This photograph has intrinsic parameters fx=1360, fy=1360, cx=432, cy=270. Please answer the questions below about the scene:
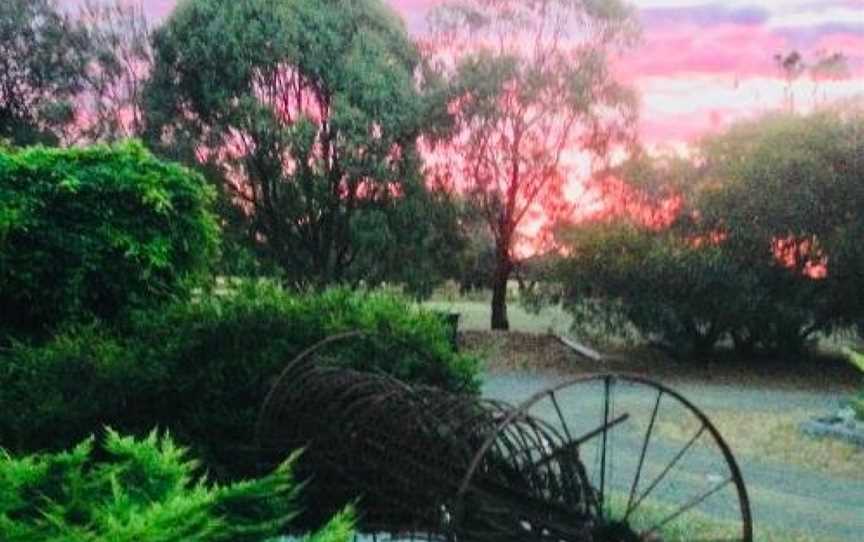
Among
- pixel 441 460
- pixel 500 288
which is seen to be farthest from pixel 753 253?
pixel 441 460

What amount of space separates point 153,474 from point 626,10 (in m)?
33.9

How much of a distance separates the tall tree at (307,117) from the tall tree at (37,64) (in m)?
6.43

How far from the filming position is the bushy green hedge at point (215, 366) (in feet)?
35.1

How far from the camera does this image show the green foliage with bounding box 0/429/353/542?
5.50ft

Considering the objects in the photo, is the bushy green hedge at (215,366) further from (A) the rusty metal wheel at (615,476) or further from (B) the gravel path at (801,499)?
(B) the gravel path at (801,499)

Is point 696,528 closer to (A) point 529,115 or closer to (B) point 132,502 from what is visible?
(B) point 132,502

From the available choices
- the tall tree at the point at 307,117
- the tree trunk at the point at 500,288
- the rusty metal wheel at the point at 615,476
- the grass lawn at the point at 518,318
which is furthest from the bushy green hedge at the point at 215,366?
the tree trunk at the point at 500,288

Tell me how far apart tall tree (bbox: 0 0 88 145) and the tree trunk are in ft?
47.6

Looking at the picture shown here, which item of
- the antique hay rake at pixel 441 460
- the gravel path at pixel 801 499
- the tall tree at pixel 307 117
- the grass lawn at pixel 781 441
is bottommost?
the gravel path at pixel 801 499

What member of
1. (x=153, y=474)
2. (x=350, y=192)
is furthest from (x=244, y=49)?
(x=153, y=474)

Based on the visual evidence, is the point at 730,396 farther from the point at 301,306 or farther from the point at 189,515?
the point at 189,515

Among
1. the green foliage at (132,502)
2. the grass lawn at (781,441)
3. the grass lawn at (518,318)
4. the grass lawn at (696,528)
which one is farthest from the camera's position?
the grass lawn at (518,318)

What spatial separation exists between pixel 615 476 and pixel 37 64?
31296 millimetres

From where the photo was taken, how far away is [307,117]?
34.2 meters
